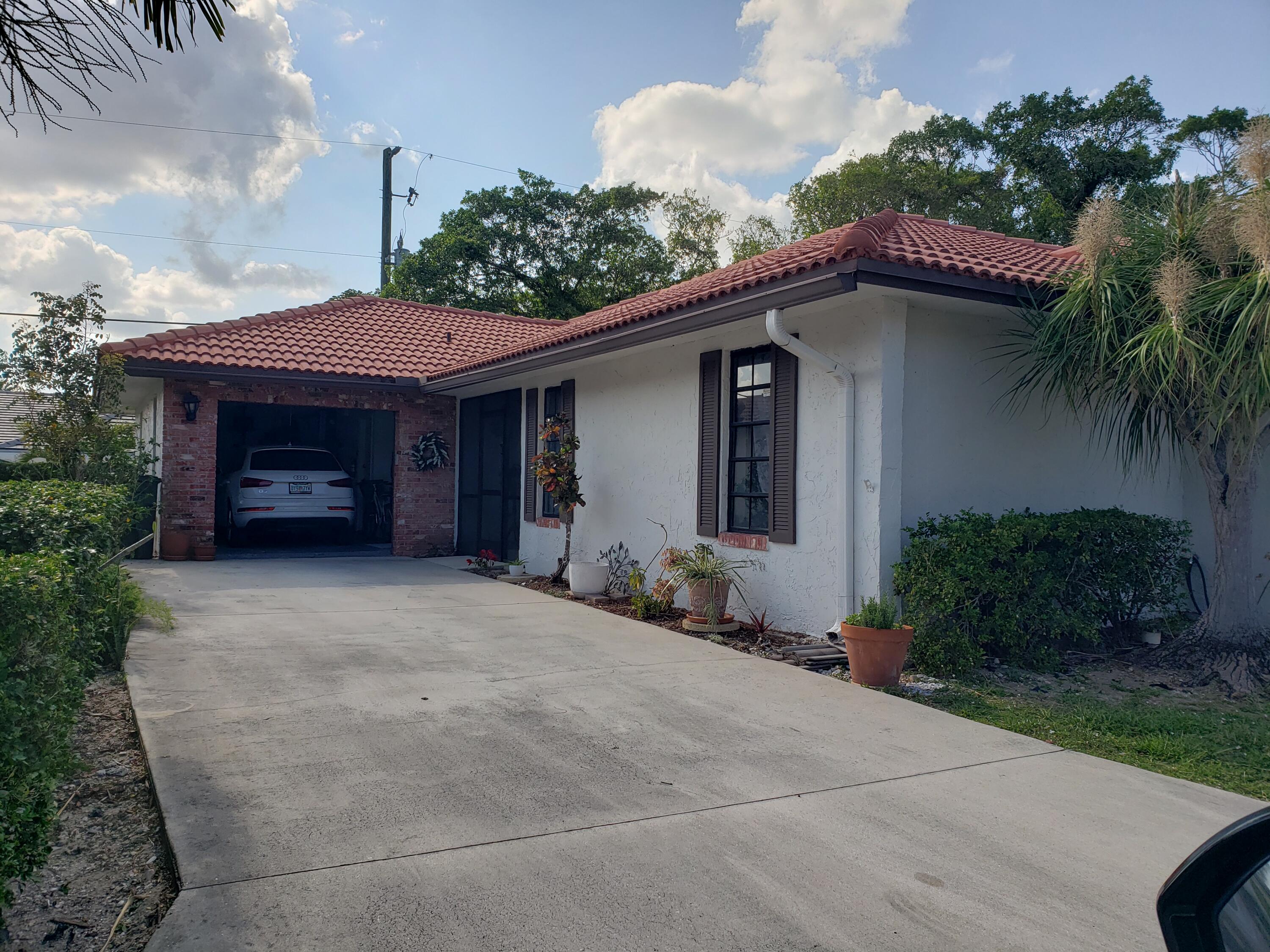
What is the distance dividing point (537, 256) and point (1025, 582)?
23613mm

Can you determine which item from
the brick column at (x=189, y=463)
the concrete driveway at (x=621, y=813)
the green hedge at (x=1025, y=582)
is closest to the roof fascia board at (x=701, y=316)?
the green hedge at (x=1025, y=582)

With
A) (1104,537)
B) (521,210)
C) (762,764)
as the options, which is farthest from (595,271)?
(762,764)

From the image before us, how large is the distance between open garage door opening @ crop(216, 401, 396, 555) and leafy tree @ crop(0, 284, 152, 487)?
2.90 meters

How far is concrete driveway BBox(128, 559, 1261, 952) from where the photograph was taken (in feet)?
9.34

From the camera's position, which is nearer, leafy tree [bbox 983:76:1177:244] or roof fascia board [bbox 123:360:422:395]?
roof fascia board [bbox 123:360:422:395]

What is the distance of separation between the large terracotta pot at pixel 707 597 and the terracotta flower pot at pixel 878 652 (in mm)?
1865

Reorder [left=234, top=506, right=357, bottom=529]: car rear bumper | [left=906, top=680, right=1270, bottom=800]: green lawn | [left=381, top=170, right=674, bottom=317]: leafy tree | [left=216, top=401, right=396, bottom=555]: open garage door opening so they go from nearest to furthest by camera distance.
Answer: [left=906, top=680, right=1270, bottom=800]: green lawn < [left=234, top=506, right=357, bottom=529]: car rear bumper < [left=216, top=401, right=396, bottom=555]: open garage door opening < [left=381, top=170, right=674, bottom=317]: leafy tree

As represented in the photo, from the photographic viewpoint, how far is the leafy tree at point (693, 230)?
31078 millimetres

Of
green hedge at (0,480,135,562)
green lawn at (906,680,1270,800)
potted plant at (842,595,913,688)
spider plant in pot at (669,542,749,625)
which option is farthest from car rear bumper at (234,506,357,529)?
green lawn at (906,680,1270,800)

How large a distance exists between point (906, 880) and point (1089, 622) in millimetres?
4332

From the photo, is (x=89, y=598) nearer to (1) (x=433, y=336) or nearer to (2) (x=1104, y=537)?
(2) (x=1104, y=537)

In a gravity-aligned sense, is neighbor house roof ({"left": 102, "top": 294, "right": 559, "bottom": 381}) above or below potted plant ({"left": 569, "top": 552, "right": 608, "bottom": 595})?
above

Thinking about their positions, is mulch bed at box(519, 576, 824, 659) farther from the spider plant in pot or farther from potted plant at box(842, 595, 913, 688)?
potted plant at box(842, 595, 913, 688)

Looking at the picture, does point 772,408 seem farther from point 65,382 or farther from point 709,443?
point 65,382
